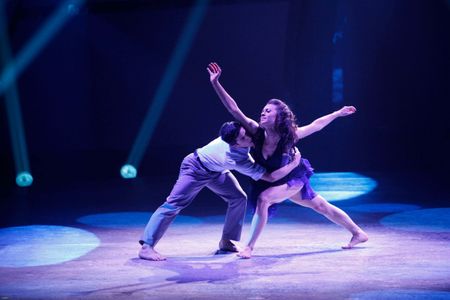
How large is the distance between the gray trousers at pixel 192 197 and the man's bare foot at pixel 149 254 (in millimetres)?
42

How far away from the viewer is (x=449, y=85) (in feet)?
40.8

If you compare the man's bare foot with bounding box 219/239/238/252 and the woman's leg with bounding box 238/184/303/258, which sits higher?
the woman's leg with bounding box 238/184/303/258

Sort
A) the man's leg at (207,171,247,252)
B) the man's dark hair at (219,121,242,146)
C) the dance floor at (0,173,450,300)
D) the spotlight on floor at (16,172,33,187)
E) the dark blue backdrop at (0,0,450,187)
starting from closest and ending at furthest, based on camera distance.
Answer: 1. the dance floor at (0,173,450,300)
2. the man's dark hair at (219,121,242,146)
3. the man's leg at (207,171,247,252)
4. the spotlight on floor at (16,172,33,187)
5. the dark blue backdrop at (0,0,450,187)

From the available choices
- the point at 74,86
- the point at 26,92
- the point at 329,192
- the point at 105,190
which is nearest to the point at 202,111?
the point at 74,86

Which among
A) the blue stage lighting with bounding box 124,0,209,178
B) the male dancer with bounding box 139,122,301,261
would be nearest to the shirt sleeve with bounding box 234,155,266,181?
the male dancer with bounding box 139,122,301,261

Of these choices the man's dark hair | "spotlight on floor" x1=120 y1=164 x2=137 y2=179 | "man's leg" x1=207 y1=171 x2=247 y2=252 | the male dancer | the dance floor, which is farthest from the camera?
"spotlight on floor" x1=120 y1=164 x2=137 y2=179

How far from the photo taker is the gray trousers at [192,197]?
4.84m

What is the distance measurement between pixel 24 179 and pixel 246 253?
20.7ft

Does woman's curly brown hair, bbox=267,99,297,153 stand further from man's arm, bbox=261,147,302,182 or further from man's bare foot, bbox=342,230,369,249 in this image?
man's bare foot, bbox=342,230,369,249

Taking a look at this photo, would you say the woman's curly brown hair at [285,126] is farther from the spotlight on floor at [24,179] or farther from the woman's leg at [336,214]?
the spotlight on floor at [24,179]

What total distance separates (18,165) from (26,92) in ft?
6.51

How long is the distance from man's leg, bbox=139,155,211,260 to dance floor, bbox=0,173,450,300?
133mm

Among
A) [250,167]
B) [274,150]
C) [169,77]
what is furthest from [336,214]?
[169,77]

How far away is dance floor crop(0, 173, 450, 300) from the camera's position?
12.9 feet
